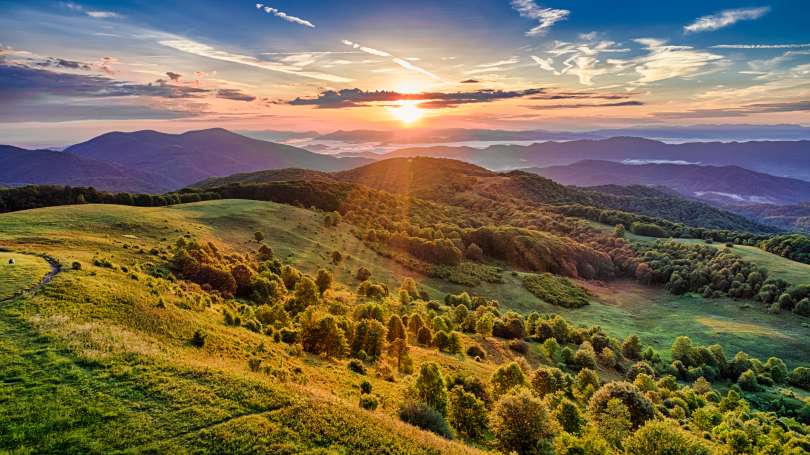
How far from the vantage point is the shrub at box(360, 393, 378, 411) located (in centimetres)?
3198

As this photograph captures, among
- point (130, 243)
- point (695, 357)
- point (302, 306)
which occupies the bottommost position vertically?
point (695, 357)

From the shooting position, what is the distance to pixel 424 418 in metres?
31.0

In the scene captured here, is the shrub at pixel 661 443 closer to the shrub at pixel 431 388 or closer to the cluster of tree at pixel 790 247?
the shrub at pixel 431 388

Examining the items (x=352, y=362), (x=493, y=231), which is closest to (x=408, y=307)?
(x=352, y=362)

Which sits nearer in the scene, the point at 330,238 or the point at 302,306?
the point at 302,306

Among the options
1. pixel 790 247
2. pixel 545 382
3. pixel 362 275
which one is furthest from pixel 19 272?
pixel 790 247

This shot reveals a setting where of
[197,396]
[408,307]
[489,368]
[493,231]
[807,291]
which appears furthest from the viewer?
[493,231]

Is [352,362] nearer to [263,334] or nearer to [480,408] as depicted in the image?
[263,334]

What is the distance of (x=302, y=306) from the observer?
6059cm

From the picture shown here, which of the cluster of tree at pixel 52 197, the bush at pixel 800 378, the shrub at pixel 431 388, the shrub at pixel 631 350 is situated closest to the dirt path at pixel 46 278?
the shrub at pixel 431 388

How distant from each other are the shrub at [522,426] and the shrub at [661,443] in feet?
19.6

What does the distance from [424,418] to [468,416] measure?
230 inches

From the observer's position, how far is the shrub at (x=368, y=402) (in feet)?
105

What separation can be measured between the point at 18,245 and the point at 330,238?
246ft
